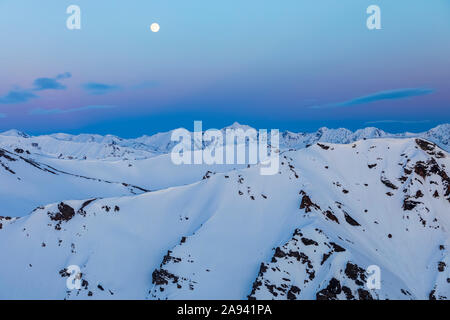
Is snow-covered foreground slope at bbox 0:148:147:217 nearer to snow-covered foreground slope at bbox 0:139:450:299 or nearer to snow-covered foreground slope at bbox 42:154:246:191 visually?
snow-covered foreground slope at bbox 42:154:246:191

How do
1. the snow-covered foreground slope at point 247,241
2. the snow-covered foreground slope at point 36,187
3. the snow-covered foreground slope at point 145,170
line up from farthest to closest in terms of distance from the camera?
the snow-covered foreground slope at point 145,170 → the snow-covered foreground slope at point 36,187 → the snow-covered foreground slope at point 247,241

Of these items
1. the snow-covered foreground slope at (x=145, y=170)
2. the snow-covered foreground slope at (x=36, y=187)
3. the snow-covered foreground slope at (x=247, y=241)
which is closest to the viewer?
the snow-covered foreground slope at (x=247, y=241)

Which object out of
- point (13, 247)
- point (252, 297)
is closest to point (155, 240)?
point (252, 297)

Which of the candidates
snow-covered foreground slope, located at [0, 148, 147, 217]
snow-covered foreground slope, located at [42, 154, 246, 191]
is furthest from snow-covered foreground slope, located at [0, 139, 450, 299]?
snow-covered foreground slope, located at [42, 154, 246, 191]

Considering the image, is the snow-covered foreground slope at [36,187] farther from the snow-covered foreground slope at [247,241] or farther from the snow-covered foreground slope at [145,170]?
the snow-covered foreground slope at [247,241]

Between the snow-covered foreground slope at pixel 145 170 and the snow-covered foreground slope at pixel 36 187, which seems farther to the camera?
the snow-covered foreground slope at pixel 145 170

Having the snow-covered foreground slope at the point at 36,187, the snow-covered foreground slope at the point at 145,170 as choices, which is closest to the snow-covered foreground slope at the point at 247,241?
the snow-covered foreground slope at the point at 36,187

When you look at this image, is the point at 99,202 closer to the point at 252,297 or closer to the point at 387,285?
the point at 252,297
